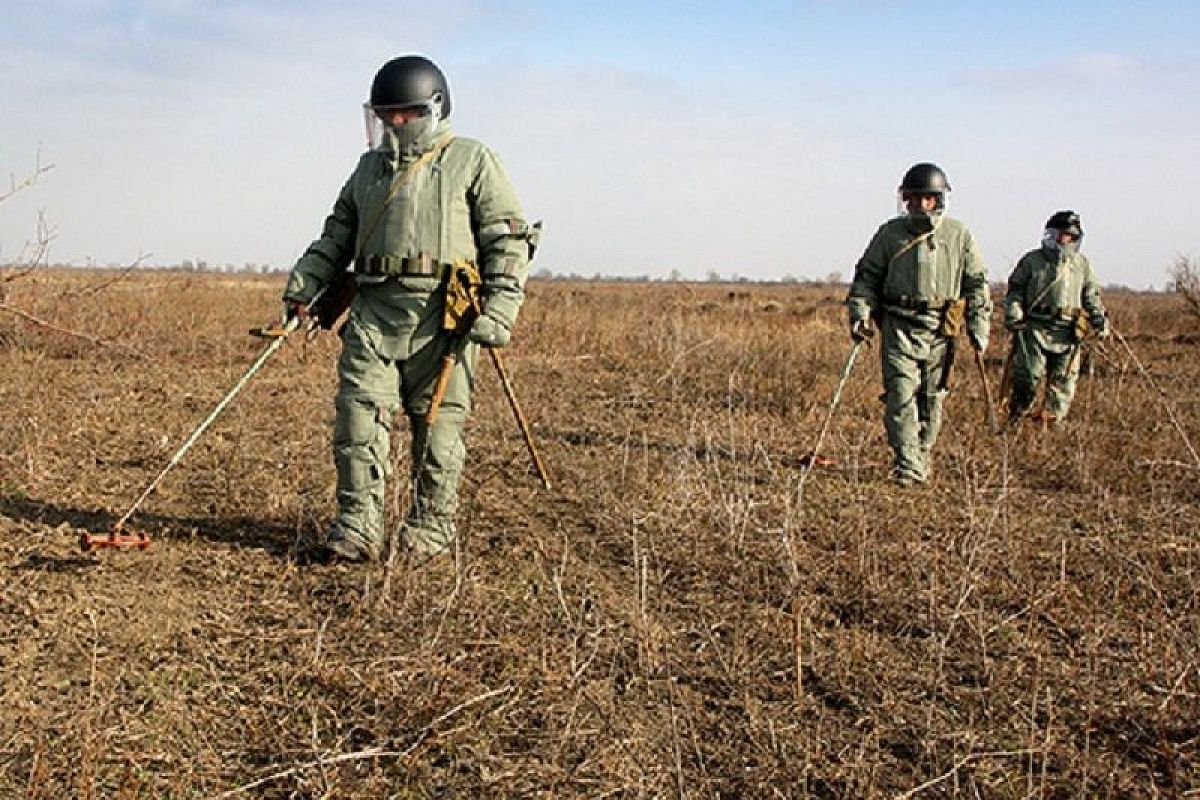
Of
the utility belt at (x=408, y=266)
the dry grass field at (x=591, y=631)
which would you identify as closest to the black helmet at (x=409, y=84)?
the utility belt at (x=408, y=266)

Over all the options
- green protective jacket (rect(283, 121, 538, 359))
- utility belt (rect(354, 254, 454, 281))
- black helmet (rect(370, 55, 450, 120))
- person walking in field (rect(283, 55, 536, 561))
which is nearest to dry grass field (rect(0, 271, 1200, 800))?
person walking in field (rect(283, 55, 536, 561))

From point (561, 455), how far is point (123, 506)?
2.98 meters

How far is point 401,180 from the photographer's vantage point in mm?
5012

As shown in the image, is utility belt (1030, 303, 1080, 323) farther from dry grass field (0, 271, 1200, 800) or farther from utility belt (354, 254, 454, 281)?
utility belt (354, 254, 454, 281)

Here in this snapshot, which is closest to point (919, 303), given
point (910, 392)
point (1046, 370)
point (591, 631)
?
point (910, 392)

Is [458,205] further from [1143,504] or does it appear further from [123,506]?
[1143,504]

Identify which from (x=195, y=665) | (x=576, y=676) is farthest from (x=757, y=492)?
(x=195, y=665)

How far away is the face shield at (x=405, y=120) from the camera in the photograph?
502cm

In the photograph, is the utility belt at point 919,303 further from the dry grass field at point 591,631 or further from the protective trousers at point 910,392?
the dry grass field at point 591,631

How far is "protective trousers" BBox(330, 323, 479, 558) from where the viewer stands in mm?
4953

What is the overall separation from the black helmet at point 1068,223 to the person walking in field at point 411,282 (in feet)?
21.5

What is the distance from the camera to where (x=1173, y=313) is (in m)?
33.0

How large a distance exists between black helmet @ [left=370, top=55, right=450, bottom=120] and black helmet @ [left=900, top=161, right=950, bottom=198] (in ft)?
12.3

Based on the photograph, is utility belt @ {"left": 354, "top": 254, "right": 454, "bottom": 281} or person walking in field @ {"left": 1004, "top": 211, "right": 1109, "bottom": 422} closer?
utility belt @ {"left": 354, "top": 254, "right": 454, "bottom": 281}
